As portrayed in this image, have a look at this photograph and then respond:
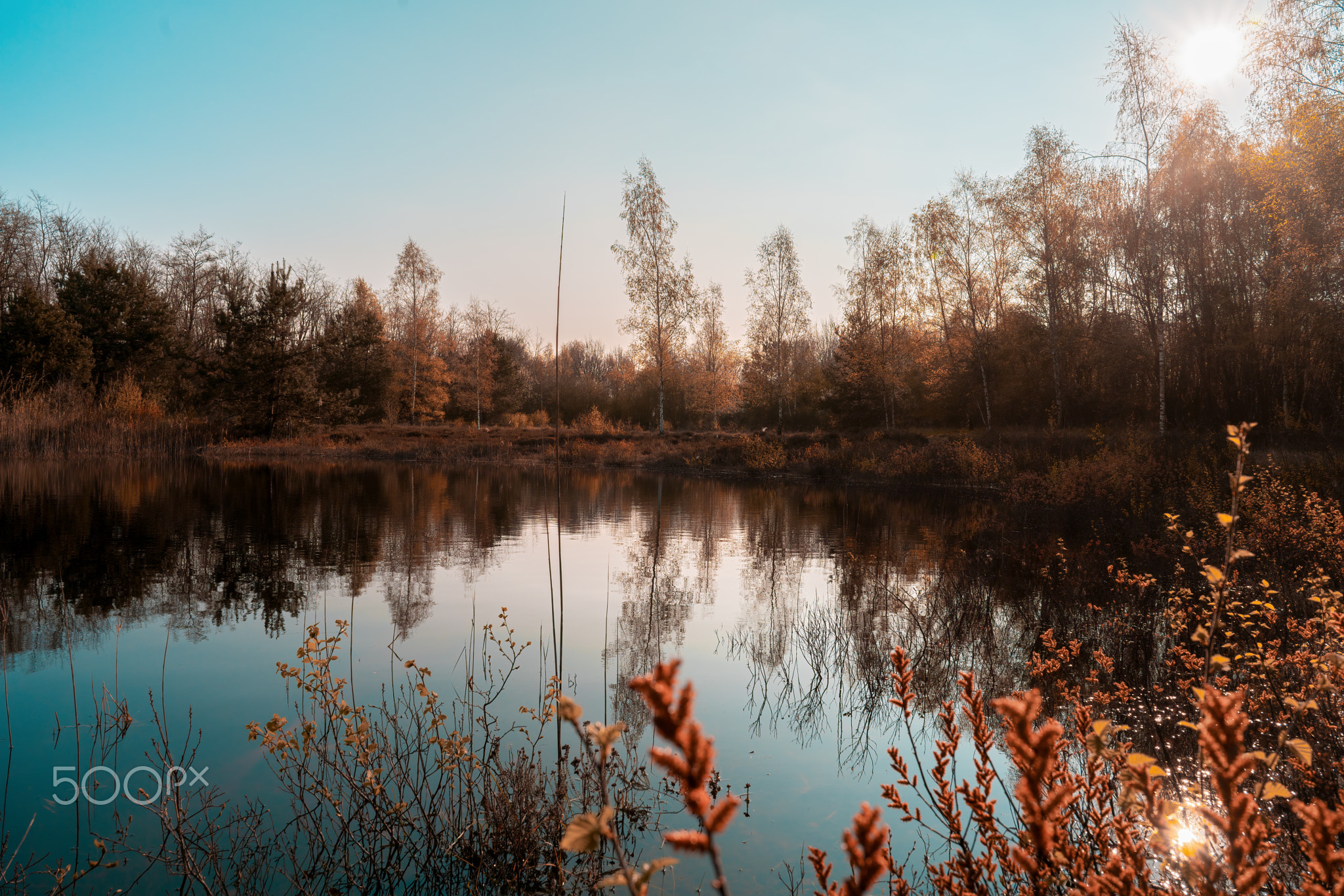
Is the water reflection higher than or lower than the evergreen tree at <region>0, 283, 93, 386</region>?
lower

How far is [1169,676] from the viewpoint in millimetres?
5742

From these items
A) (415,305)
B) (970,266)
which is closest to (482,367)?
(415,305)

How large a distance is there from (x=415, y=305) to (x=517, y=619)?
135 ft

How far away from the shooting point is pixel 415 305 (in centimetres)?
4519

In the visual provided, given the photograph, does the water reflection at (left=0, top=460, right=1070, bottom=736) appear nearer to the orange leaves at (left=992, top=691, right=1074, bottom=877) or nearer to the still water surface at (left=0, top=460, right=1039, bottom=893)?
the still water surface at (left=0, top=460, right=1039, bottom=893)

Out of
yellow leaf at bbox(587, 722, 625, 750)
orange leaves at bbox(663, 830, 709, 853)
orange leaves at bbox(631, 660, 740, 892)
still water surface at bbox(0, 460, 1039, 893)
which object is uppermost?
orange leaves at bbox(631, 660, 740, 892)

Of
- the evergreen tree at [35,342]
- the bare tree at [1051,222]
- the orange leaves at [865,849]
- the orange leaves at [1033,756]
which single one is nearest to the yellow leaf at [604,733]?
the orange leaves at [865,849]

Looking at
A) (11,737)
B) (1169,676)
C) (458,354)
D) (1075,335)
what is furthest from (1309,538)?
(458,354)

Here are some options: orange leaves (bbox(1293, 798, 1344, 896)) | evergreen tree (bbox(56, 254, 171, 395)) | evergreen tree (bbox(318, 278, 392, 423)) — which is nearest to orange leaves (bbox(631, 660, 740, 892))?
orange leaves (bbox(1293, 798, 1344, 896))

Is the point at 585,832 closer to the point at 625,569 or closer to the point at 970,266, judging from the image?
the point at 625,569

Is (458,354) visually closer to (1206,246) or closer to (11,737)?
(1206,246)

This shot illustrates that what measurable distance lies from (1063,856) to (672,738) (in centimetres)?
102

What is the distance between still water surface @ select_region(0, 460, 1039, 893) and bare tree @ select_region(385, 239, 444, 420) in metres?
28.4

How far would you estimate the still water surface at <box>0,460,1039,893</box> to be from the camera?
454cm
